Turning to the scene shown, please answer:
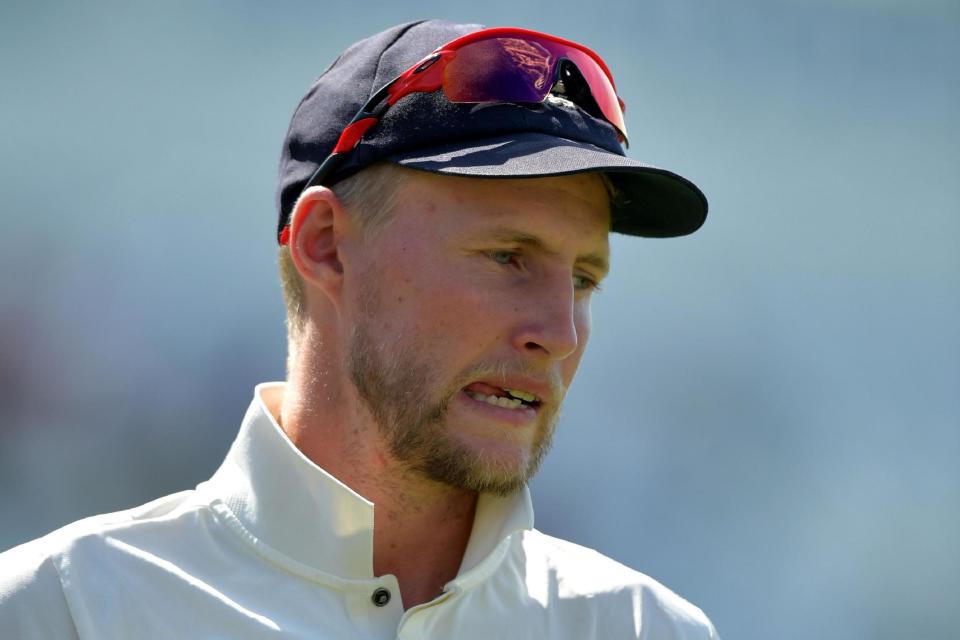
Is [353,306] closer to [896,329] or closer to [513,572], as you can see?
[513,572]

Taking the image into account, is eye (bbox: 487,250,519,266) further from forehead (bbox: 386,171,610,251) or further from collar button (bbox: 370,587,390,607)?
collar button (bbox: 370,587,390,607)

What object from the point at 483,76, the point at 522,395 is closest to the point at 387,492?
the point at 522,395

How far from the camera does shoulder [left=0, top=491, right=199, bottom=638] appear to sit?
1552 millimetres

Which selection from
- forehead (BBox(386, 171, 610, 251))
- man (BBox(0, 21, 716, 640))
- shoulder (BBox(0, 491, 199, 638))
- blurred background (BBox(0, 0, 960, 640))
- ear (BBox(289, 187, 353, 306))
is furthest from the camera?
blurred background (BBox(0, 0, 960, 640))

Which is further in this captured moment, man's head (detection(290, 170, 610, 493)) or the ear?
the ear

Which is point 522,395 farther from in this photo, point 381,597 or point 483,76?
point 483,76

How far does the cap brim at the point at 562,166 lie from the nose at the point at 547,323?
18 centimetres

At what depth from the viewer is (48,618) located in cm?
156

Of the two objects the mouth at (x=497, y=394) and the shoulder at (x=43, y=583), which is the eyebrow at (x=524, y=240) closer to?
the mouth at (x=497, y=394)

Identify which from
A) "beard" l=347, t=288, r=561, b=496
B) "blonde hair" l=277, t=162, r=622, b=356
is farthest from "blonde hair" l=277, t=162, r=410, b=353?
"beard" l=347, t=288, r=561, b=496

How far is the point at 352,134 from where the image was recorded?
1870mm

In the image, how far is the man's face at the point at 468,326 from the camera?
1762mm

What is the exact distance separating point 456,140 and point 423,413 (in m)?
0.41

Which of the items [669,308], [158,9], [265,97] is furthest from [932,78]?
[158,9]
